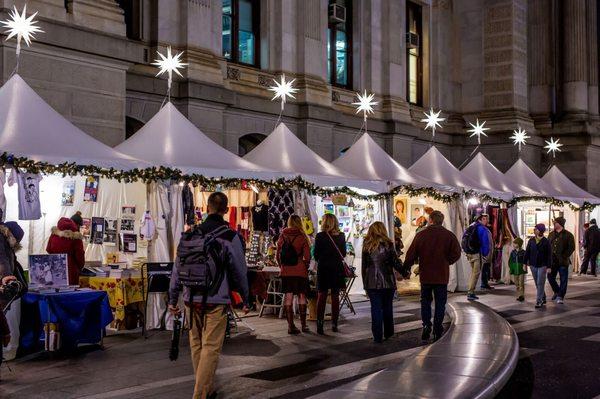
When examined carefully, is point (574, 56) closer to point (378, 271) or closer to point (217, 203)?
point (378, 271)

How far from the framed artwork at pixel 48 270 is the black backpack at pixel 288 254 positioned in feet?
10.4

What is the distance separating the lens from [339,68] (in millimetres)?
24203

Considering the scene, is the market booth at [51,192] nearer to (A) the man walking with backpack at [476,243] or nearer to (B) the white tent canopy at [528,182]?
(A) the man walking with backpack at [476,243]

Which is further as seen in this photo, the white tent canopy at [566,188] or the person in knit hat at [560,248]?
the white tent canopy at [566,188]

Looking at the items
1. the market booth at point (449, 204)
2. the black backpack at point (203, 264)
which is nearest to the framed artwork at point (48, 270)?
the black backpack at point (203, 264)

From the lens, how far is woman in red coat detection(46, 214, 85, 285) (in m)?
11.7

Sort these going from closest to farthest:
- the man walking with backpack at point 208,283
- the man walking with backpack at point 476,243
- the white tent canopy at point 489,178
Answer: the man walking with backpack at point 208,283 → the man walking with backpack at point 476,243 → the white tent canopy at point 489,178

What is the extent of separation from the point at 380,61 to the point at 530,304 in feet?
34.9

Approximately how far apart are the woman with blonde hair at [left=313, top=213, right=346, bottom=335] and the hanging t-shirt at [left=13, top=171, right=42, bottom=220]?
13.5 feet

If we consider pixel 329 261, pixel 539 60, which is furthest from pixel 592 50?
pixel 329 261

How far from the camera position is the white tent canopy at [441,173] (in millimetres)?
20016

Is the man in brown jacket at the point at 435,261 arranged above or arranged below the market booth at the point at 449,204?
below

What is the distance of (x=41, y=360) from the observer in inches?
401

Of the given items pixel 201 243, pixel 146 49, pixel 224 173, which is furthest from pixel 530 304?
pixel 201 243
